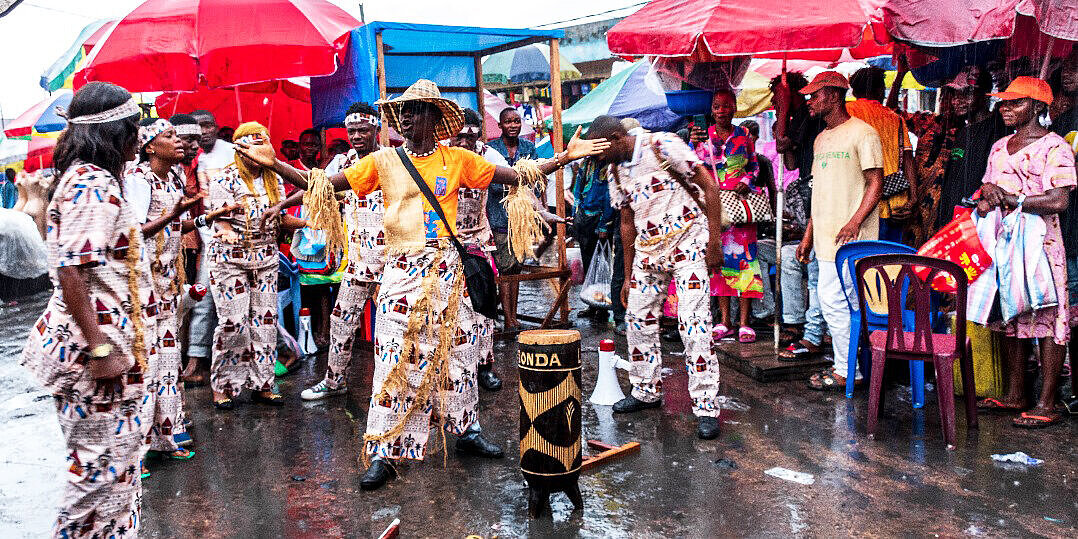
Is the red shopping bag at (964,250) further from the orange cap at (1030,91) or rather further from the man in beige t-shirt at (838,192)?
the orange cap at (1030,91)

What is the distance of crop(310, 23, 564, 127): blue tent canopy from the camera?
7.54 metres

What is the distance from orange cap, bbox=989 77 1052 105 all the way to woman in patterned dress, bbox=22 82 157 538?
5.05 metres

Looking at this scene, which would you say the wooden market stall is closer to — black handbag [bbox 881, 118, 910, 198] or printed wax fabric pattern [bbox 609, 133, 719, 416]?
printed wax fabric pattern [bbox 609, 133, 719, 416]

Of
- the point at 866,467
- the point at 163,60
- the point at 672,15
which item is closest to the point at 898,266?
the point at 866,467

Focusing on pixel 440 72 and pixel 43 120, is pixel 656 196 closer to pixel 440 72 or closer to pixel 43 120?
pixel 440 72

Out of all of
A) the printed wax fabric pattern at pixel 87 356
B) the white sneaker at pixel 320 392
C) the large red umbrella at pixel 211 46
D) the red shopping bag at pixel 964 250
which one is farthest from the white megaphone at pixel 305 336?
the red shopping bag at pixel 964 250

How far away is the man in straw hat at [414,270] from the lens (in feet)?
15.1

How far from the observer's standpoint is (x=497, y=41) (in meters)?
8.85

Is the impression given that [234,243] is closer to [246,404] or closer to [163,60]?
[246,404]

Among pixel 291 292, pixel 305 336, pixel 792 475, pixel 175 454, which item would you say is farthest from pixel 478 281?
pixel 291 292

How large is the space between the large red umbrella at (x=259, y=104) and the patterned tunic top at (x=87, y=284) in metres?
6.49

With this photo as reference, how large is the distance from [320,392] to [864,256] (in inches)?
165

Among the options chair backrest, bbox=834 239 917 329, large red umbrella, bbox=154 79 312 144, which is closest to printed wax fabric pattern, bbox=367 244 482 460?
chair backrest, bbox=834 239 917 329

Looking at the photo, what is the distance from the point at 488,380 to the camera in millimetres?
6723
